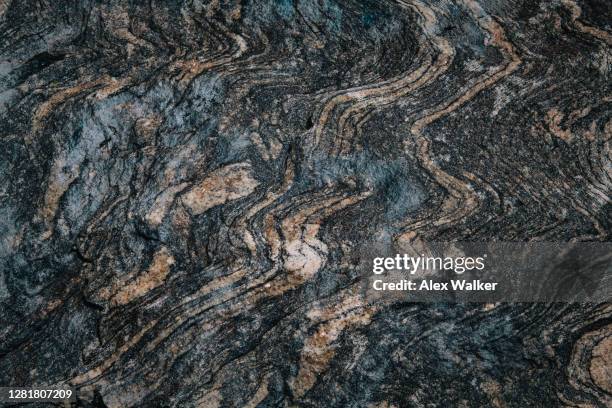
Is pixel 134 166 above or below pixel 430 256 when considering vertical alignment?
above

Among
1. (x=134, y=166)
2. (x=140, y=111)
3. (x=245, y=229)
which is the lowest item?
(x=245, y=229)

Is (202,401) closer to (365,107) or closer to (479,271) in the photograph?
(479,271)

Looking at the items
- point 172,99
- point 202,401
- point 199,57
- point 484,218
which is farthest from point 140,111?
point 484,218

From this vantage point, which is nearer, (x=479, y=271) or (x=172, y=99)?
(x=479, y=271)

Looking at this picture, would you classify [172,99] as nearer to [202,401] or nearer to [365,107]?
[365,107]

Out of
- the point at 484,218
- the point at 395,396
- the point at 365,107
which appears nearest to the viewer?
the point at 395,396

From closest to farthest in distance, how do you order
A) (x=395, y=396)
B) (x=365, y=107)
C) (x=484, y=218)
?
(x=395, y=396)
(x=484, y=218)
(x=365, y=107)
